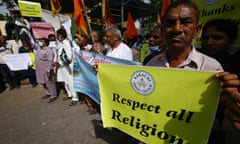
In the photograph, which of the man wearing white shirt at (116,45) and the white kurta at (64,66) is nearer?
the man wearing white shirt at (116,45)

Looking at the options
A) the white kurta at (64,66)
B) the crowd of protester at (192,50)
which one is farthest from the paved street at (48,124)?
the white kurta at (64,66)

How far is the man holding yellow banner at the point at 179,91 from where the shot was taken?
118 centimetres

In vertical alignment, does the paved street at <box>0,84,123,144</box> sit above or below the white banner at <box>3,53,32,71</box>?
below

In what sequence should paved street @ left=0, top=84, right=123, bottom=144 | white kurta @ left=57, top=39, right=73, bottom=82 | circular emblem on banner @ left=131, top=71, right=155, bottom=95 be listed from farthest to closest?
A: white kurta @ left=57, top=39, right=73, bottom=82, paved street @ left=0, top=84, right=123, bottom=144, circular emblem on banner @ left=131, top=71, right=155, bottom=95

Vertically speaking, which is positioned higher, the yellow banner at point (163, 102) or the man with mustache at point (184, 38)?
the man with mustache at point (184, 38)

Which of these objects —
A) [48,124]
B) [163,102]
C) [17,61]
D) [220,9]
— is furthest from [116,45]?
[17,61]

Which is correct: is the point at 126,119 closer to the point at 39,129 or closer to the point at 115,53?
the point at 115,53

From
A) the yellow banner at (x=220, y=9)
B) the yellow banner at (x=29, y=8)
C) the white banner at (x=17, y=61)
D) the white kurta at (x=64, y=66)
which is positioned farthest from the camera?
the yellow banner at (x=29, y=8)

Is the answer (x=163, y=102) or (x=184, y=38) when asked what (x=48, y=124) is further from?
(x=184, y=38)

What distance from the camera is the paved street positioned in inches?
130

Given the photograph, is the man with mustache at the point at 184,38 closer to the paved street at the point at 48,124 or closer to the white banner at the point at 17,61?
the paved street at the point at 48,124

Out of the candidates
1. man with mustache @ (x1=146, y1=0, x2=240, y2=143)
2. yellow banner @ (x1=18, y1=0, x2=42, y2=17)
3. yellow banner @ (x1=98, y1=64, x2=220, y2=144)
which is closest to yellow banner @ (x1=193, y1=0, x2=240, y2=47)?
man with mustache @ (x1=146, y1=0, x2=240, y2=143)

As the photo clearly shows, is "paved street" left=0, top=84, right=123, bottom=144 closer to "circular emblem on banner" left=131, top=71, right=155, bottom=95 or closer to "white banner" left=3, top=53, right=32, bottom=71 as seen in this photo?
"white banner" left=3, top=53, right=32, bottom=71

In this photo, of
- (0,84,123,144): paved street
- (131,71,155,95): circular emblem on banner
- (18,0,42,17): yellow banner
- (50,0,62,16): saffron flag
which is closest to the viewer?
(131,71,155,95): circular emblem on banner
